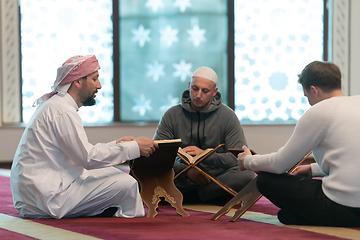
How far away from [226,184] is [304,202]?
107cm

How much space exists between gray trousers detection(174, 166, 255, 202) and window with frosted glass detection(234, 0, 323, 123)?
3470mm

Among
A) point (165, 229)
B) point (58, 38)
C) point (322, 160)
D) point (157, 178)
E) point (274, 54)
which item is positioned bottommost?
point (165, 229)

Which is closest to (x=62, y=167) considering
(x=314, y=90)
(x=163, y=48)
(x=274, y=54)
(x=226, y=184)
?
(x=226, y=184)

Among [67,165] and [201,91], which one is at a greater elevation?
[201,91]

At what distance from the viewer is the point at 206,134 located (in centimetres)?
361

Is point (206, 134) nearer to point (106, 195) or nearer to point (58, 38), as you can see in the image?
point (106, 195)

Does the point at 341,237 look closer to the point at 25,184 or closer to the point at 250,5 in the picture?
the point at 25,184

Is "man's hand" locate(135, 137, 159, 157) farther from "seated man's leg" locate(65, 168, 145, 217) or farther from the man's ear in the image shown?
the man's ear

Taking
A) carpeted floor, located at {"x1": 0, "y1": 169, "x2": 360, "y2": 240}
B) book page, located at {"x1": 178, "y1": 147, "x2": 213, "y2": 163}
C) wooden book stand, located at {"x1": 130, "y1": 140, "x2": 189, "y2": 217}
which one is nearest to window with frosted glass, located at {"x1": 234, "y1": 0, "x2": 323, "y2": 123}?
book page, located at {"x1": 178, "y1": 147, "x2": 213, "y2": 163}

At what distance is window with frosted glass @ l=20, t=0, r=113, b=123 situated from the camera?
6691 millimetres

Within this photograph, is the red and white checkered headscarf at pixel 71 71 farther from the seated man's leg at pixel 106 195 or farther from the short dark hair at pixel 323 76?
the short dark hair at pixel 323 76

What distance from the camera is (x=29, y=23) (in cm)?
667

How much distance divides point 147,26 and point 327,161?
4.90 meters

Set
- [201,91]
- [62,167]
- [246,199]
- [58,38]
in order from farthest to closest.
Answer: [58,38] < [201,91] < [62,167] < [246,199]
